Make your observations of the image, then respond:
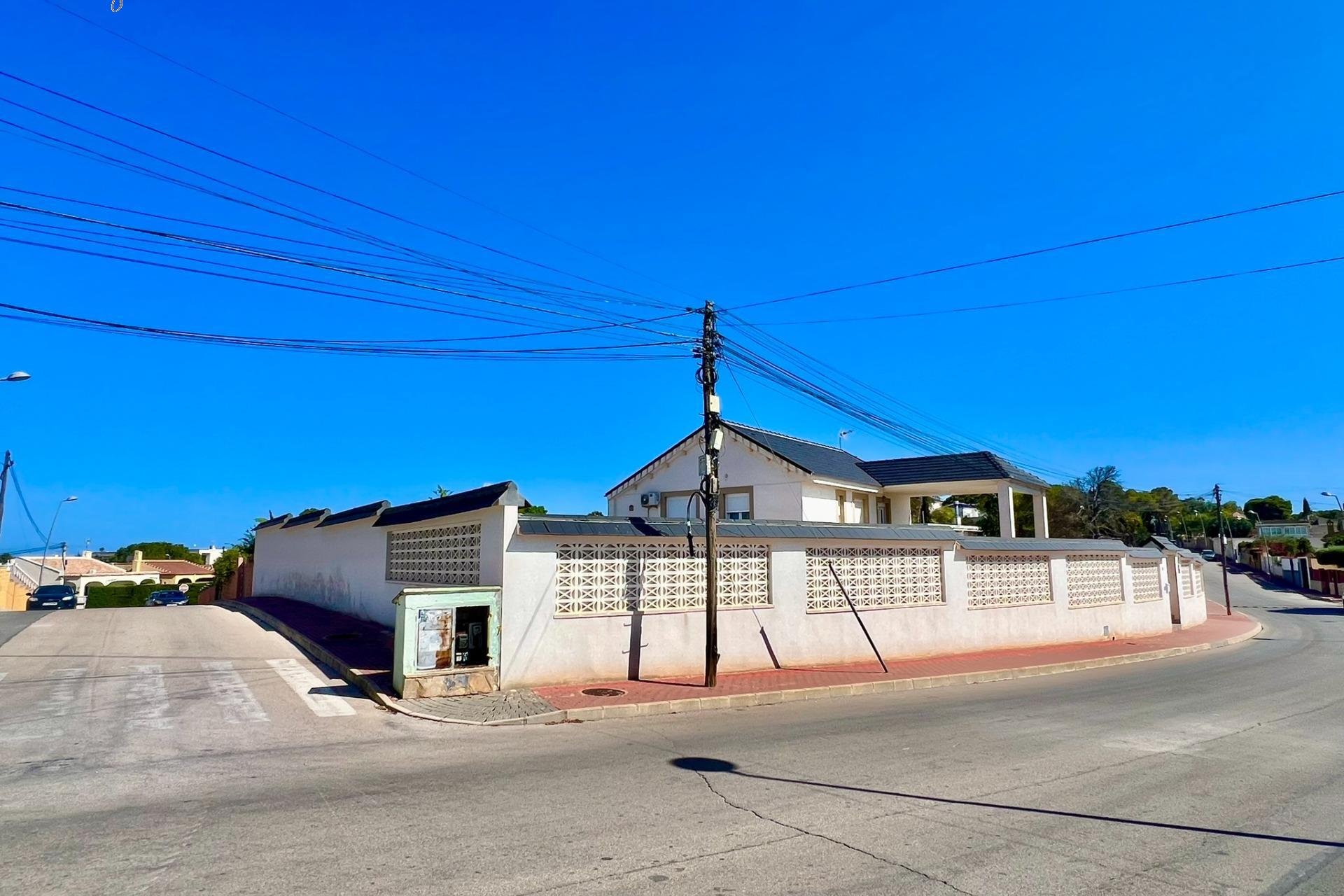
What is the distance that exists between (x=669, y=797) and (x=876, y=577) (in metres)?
10.9

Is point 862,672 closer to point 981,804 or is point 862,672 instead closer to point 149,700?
point 981,804

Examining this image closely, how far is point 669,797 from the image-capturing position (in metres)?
6.39

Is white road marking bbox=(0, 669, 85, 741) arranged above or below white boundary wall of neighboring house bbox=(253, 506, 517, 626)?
below

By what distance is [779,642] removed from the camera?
1448 cm

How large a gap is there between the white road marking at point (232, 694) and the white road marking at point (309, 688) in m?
0.59

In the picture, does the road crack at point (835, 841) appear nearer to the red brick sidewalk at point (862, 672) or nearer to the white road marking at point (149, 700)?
the red brick sidewalk at point (862, 672)

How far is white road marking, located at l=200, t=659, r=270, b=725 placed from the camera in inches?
374

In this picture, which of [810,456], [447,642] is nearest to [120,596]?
[810,456]

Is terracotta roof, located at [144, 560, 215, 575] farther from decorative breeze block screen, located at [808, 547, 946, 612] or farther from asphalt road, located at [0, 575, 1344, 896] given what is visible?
decorative breeze block screen, located at [808, 547, 946, 612]

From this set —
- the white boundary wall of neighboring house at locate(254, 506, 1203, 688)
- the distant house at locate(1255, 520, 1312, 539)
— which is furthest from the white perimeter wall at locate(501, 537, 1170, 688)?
the distant house at locate(1255, 520, 1312, 539)

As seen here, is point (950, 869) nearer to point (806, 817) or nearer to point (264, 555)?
point (806, 817)

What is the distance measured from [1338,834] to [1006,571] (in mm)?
14277

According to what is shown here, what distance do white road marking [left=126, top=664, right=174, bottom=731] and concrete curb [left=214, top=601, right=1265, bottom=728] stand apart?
2.41 m

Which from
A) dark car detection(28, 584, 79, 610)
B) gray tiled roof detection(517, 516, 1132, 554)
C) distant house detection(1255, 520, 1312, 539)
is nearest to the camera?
gray tiled roof detection(517, 516, 1132, 554)
